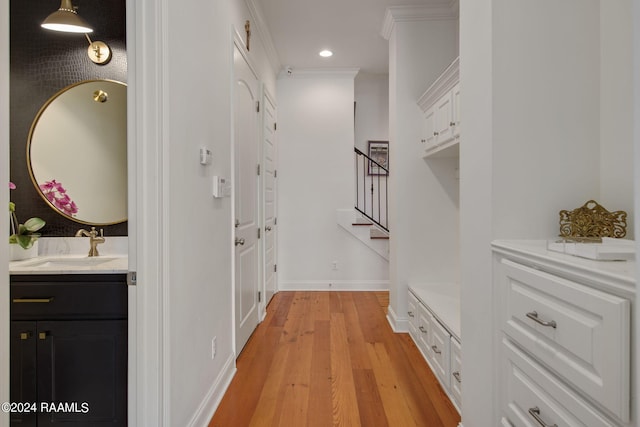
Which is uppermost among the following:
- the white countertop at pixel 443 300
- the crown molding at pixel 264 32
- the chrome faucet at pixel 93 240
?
the crown molding at pixel 264 32

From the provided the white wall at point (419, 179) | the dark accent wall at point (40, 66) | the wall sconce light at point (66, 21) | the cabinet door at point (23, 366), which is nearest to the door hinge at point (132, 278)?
the cabinet door at point (23, 366)

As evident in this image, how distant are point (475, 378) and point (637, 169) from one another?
126 centimetres

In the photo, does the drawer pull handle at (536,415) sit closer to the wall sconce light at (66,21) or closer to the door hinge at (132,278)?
the door hinge at (132,278)

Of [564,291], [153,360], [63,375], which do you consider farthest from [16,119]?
[564,291]

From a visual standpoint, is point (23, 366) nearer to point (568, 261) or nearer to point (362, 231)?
point (568, 261)

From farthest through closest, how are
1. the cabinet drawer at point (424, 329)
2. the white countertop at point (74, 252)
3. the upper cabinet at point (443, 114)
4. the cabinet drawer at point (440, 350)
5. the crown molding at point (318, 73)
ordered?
the crown molding at point (318, 73)
the cabinet drawer at point (424, 329)
the upper cabinet at point (443, 114)
the cabinet drawer at point (440, 350)
the white countertop at point (74, 252)

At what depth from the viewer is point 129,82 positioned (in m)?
1.42

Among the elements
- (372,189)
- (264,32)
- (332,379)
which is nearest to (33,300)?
(332,379)

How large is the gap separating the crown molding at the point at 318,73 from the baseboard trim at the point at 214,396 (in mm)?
3722

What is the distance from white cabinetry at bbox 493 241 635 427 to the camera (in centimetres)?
84

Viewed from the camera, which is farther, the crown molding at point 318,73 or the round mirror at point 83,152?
the crown molding at point 318,73

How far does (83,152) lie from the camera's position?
7.45 feet

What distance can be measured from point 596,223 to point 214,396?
2.04 metres

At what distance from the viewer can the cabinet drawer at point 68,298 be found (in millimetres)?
1628
